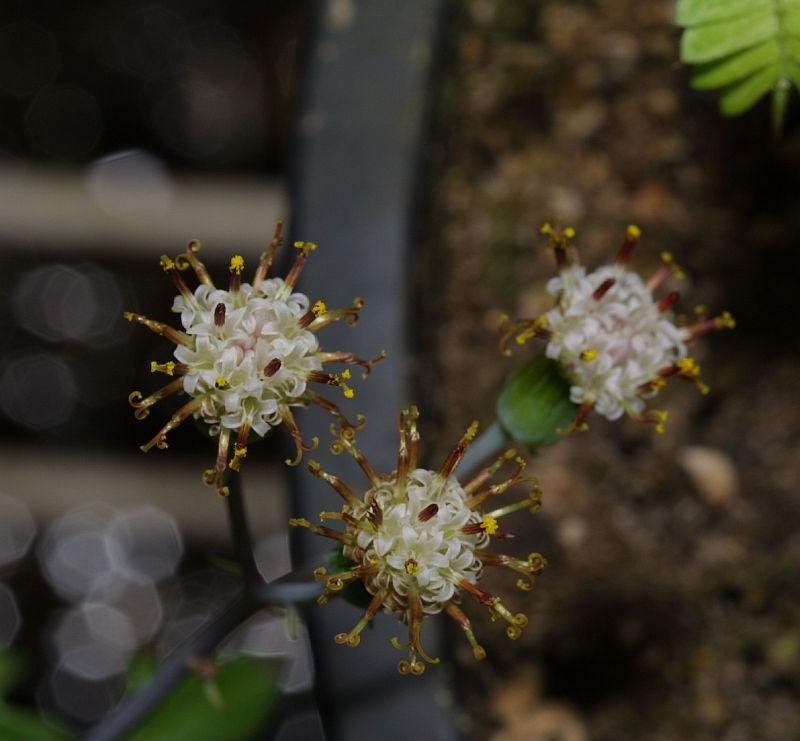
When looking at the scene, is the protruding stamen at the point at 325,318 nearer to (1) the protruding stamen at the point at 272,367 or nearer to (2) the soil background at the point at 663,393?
(1) the protruding stamen at the point at 272,367

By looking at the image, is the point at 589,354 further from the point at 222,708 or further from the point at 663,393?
the point at 222,708

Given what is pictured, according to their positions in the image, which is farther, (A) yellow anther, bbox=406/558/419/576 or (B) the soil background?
(B) the soil background

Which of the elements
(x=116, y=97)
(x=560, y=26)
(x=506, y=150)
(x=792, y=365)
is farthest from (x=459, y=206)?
(x=116, y=97)

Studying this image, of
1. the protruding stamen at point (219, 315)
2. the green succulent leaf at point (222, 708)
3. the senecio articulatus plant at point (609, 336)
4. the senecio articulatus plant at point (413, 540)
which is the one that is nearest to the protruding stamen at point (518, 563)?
the senecio articulatus plant at point (413, 540)

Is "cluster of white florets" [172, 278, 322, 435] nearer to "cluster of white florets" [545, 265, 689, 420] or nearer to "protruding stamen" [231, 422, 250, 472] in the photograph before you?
"protruding stamen" [231, 422, 250, 472]

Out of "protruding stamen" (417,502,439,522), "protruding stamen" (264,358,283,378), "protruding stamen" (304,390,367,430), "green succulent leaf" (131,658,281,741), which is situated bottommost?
"green succulent leaf" (131,658,281,741)

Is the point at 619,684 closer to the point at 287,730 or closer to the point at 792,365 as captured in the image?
the point at 792,365

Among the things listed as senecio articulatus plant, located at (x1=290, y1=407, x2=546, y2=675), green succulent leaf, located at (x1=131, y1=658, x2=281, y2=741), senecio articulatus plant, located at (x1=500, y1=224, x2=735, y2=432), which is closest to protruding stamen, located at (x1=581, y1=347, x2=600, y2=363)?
senecio articulatus plant, located at (x1=500, y1=224, x2=735, y2=432)
